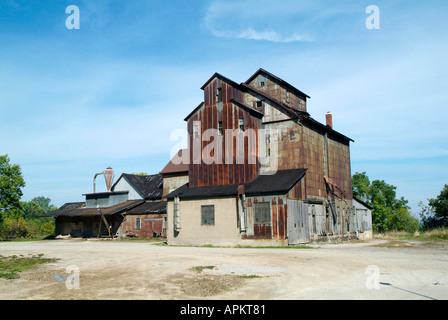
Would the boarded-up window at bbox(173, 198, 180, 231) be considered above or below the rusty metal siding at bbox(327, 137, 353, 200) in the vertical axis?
below

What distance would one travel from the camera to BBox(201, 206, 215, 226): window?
29.6 m

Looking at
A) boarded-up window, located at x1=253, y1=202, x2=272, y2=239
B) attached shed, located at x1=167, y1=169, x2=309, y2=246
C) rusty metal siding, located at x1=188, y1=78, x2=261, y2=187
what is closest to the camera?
attached shed, located at x1=167, y1=169, x2=309, y2=246

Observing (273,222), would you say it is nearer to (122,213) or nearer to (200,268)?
(200,268)

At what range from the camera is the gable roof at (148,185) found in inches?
1905

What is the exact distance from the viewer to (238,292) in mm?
9656

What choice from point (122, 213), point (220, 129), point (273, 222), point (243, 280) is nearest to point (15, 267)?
point (243, 280)

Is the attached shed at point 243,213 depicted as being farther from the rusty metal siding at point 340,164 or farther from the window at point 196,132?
the rusty metal siding at point 340,164

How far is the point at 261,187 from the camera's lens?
27.9m

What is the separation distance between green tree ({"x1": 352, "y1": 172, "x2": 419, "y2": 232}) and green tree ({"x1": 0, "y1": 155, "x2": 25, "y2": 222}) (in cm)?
5154

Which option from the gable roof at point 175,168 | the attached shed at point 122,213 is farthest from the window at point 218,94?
the attached shed at point 122,213

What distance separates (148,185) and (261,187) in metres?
26.9

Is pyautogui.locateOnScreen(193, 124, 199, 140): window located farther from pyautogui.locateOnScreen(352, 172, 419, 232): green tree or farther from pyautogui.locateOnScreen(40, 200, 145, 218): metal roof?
pyautogui.locateOnScreen(352, 172, 419, 232): green tree

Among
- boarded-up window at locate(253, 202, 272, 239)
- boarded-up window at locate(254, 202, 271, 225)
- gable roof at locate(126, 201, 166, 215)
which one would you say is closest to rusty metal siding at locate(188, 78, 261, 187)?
boarded-up window at locate(254, 202, 271, 225)

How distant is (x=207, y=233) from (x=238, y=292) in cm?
2016
